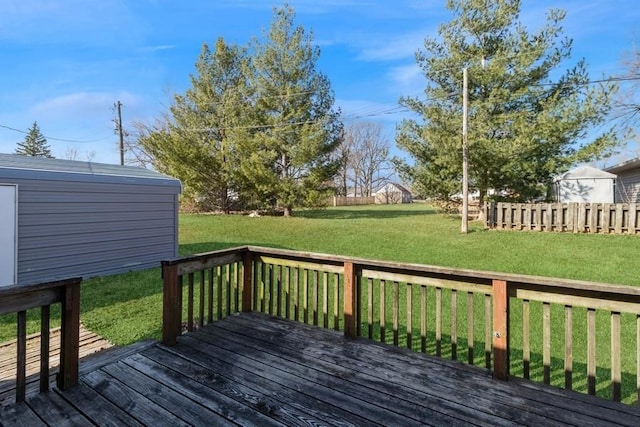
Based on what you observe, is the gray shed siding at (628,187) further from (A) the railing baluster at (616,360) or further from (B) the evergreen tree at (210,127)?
(B) the evergreen tree at (210,127)

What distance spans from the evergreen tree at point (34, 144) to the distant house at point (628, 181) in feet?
160

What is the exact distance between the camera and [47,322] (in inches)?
84.1

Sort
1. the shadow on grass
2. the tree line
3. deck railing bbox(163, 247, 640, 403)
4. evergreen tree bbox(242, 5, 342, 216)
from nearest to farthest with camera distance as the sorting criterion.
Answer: deck railing bbox(163, 247, 640, 403)
the tree line
evergreen tree bbox(242, 5, 342, 216)
the shadow on grass

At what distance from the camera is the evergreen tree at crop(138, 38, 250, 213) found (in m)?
17.4

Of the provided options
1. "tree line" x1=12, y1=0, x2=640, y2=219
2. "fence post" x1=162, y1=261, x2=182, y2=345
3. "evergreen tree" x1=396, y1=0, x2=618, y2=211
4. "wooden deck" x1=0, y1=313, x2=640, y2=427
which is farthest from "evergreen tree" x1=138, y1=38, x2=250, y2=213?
"wooden deck" x1=0, y1=313, x2=640, y2=427

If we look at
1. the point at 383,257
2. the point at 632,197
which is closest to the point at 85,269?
the point at 383,257

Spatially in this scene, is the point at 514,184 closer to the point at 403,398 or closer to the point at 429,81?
the point at 429,81

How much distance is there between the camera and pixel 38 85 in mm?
17422

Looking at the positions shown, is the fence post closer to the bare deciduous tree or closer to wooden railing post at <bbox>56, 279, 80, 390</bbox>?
wooden railing post at <bbox>56, 279, 80, 390</bbox>

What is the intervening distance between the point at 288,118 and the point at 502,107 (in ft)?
30.4

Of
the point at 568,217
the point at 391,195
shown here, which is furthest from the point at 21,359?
the point at 391,195

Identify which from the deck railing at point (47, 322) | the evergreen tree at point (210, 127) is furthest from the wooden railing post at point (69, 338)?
the evergreen tree at point (210, 127)

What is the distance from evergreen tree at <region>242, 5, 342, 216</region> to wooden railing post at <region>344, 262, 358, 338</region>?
13.6m

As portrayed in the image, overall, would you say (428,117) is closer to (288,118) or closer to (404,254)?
(404,254)
